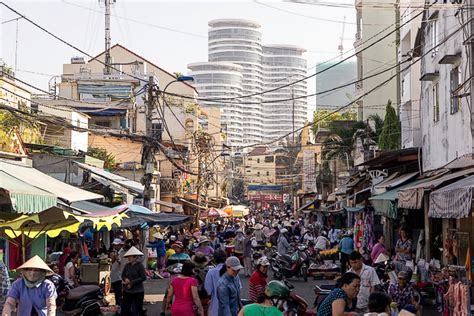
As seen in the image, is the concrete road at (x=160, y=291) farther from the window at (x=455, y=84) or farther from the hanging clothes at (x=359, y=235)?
the window at (x=455, y=84)

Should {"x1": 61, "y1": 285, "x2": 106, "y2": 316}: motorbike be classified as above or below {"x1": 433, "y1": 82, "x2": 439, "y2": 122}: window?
below

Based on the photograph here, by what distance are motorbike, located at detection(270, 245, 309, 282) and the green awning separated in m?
14.5

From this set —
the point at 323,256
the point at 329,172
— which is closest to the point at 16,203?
the point at 323,256

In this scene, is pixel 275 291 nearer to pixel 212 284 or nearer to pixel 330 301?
pixel 330 301

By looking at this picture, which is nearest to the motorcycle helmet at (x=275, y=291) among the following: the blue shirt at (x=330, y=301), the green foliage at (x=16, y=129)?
the blue shirt at (x=330, y=301)

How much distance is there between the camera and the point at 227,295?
38.8 ft

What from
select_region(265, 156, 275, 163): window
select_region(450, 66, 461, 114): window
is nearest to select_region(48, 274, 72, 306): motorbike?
select_region(450, 66, 461, 114): window

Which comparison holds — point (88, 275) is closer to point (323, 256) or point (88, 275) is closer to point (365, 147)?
point (323, 256)

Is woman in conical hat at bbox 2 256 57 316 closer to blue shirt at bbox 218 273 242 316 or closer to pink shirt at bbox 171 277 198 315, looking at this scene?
pink shirt at bbox 171 277 198 315

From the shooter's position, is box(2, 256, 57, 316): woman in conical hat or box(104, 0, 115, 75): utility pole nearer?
box(2, 256, 57, 316): woman in conical hat

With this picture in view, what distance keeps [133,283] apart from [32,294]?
5781mm

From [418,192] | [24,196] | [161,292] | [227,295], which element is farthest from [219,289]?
[161,292]

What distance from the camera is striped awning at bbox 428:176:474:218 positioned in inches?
504

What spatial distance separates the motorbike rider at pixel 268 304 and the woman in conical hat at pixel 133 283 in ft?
23.5
